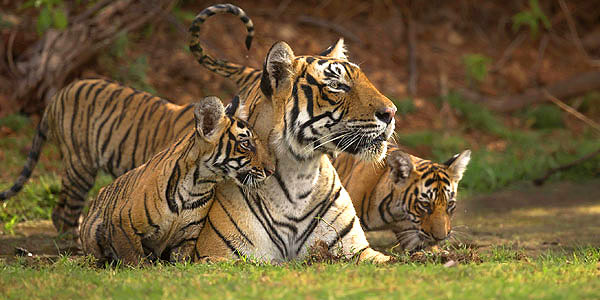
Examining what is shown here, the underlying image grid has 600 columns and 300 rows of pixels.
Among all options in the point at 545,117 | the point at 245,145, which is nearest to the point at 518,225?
the point at 245,145

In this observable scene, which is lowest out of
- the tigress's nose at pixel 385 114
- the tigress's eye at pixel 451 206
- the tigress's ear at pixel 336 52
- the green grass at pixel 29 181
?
the green grass at pixel 29 181

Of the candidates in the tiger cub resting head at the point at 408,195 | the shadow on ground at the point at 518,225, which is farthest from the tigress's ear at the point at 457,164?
the shadow on ground at the point at 518,225

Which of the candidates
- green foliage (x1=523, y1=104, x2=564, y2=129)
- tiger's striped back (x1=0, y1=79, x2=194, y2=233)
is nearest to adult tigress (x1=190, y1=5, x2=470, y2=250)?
tiger's striped back (x1=0, y1=79, x2=194, y2=233)

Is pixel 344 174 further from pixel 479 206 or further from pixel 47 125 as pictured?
pixel 47 125

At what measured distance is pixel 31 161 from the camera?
6852 mm

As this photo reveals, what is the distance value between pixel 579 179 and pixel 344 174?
12.7ft

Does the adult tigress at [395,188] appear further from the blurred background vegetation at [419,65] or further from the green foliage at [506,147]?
the green foliage at [506,147]

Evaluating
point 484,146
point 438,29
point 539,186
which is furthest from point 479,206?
point 438,29

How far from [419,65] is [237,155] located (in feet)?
28.8

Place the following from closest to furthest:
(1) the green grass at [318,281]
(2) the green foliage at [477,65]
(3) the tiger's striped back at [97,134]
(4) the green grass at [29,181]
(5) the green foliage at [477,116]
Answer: (1) the green grass at [318,281] < (3) the tiger's striped back at [97,134] < (4) the green grass at [29,181] < (5) the green foliage at [477,116] < (2) the green foliage at [477,65]

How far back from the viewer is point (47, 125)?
23.3 feet

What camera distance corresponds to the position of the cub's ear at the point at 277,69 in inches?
179

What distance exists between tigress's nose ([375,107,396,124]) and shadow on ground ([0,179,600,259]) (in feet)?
5.11

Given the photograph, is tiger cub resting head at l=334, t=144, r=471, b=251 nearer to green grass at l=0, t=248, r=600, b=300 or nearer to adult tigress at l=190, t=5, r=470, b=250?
Result: adult tigress at l=190, t=5, r=470, b=250
